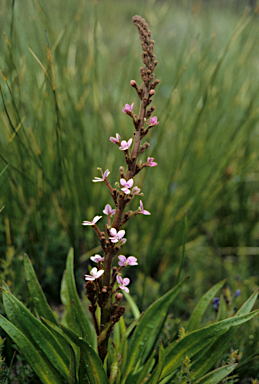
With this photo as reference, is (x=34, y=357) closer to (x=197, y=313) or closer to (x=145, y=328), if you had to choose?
(x=145, y=328)

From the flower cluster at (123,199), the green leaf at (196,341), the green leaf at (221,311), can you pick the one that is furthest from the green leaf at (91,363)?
the green leaf at (221,311)

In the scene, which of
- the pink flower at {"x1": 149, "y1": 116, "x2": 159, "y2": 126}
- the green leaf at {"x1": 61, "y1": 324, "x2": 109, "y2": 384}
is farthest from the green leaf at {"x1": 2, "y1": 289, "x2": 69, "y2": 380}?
the pink flower at {"x1": 149, "y1": 116, "x2": 159, "y2": 126}

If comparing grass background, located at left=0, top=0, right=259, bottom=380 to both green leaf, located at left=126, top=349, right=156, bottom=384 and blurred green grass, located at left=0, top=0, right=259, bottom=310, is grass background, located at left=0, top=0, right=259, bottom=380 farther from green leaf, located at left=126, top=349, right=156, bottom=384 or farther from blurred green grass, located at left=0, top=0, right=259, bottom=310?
green leaf, located at left=126, top=349, right=156, bottom=384

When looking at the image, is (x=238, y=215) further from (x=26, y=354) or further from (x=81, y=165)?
(x=26, y=354)

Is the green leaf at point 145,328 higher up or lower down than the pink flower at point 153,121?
lower down

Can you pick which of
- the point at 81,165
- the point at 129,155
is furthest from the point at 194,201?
the point at 129,155

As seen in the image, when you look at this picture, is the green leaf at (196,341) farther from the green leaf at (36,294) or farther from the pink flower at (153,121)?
the pink flower at (153,121)

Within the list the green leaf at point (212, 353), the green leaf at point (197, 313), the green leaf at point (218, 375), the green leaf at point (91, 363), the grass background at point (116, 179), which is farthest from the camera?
the grass background at point (116, 179)

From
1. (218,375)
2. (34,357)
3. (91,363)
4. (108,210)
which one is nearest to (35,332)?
(34,357)
